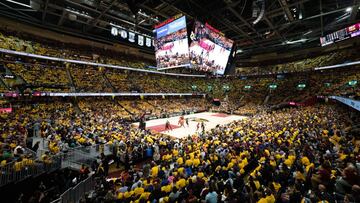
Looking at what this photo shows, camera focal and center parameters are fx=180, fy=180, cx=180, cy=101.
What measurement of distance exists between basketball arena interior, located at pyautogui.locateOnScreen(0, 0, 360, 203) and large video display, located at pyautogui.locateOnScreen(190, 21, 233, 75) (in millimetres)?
160

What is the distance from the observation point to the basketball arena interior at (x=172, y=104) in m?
6.05

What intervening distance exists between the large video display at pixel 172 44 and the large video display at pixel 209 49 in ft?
2.42

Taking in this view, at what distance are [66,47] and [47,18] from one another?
535 centimetres

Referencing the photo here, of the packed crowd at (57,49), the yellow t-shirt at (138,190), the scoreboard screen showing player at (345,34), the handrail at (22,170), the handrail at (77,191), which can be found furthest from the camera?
the packed crowd at (57,49)

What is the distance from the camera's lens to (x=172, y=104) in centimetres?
3794

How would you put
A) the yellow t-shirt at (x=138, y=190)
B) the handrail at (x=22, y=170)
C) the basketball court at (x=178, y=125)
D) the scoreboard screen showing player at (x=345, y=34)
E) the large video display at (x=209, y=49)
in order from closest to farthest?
the yellow t-shirt at (x=138, y=190) < the handrail at (x=22, y=170) < the scoreboard screen showing player at (x=345, y=34) < the large video display at (x=209, y=49) < the basketball court at (x=178, y=125)


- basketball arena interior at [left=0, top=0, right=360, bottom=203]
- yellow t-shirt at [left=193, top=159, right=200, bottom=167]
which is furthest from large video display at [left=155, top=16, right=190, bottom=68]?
yellow t-shirt at [left=193, top=159, right=200, bottom=167]

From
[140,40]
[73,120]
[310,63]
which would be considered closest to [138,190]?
[73,120]

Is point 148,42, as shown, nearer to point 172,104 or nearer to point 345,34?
point 172,104

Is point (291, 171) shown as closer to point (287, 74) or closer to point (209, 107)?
point (209, 107)

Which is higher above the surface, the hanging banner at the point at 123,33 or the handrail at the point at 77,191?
the hanging banner at the point at 123,33

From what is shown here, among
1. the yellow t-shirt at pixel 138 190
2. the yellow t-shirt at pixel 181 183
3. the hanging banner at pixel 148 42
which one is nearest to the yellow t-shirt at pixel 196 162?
the yellow t-shirt at pixel 181 183

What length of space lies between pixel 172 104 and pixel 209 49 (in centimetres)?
2200

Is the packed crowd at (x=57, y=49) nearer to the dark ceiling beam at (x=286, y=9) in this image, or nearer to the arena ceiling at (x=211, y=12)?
the arena ceiling at (x=211, y=12)
